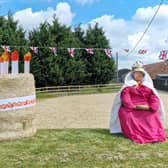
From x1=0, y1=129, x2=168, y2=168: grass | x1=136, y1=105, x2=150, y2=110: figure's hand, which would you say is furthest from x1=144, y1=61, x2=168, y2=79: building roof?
x1=0, y1=129, x2=168, y2=168: grass

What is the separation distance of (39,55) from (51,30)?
2.86m

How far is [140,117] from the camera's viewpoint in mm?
6059

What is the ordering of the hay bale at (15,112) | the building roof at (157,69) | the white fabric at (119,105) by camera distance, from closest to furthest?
the hay bale at (15,112) → the white fabric at (119,105) → the building roof at (157,69)

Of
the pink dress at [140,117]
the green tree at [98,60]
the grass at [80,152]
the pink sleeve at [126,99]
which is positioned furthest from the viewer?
the green tree at [98,60]

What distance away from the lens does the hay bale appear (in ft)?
18.9

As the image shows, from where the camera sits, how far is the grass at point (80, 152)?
4770mm

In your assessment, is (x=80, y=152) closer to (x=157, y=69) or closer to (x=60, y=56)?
(x=60, y=56)

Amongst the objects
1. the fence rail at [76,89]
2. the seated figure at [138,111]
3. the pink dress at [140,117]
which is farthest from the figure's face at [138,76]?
the fence rail at [76,89]

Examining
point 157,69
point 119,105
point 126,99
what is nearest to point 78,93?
point 157,69

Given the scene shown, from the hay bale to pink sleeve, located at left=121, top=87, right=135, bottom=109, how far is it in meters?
1.44

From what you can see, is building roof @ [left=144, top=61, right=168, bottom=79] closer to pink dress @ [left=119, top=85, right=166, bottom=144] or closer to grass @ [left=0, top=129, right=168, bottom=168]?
pink dress @ [left=119, top=85, right=166, bottom=144]

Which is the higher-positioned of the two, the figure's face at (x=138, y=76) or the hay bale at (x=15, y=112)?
the figure's face at (x=138, y=76)

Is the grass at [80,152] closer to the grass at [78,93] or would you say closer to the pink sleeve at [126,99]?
the pink sleeve at [126,99]

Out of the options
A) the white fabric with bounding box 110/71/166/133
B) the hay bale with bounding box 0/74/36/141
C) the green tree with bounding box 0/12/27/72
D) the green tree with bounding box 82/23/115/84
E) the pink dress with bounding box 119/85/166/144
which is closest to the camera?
the hay bale with bounding box 0/74/36/141
